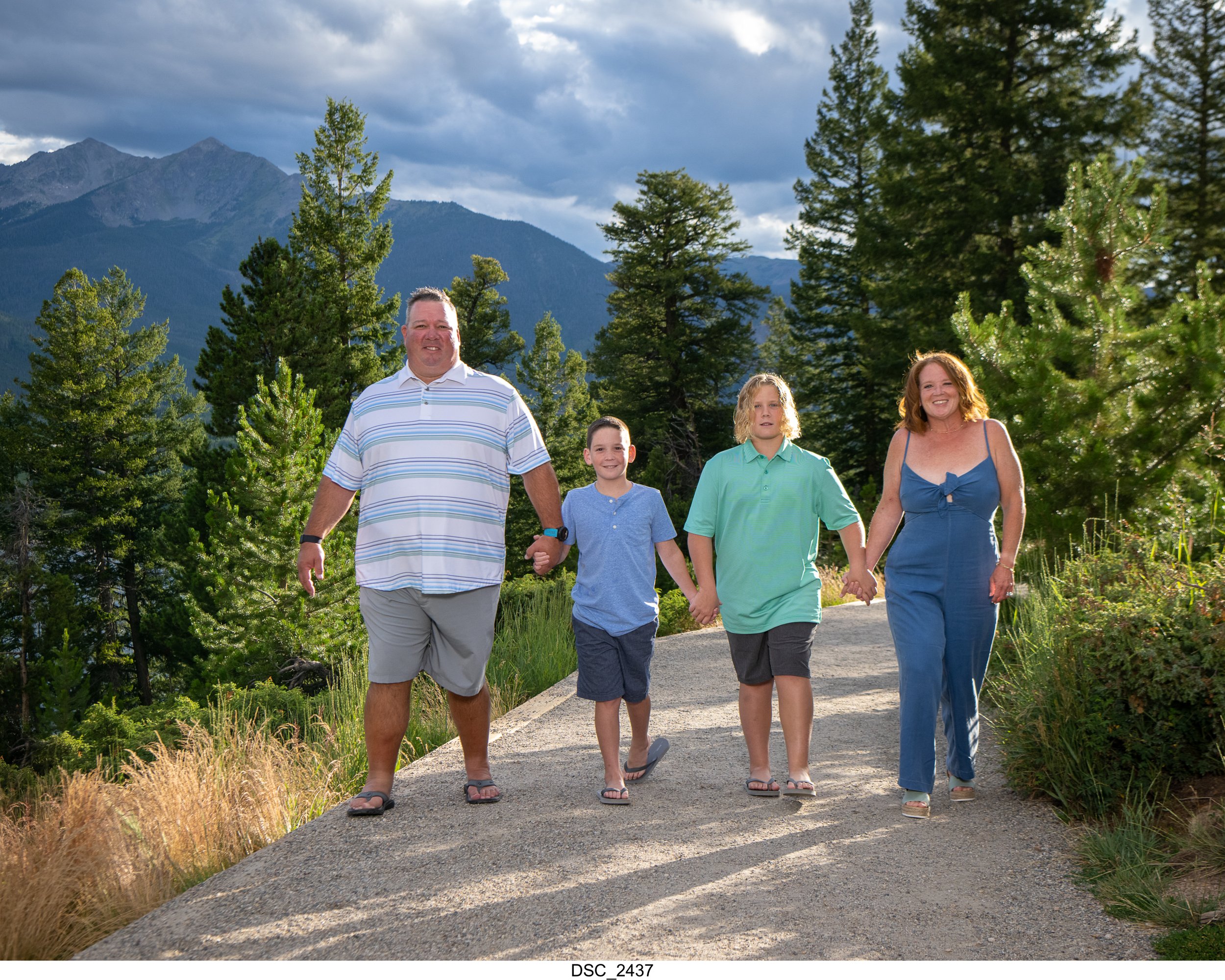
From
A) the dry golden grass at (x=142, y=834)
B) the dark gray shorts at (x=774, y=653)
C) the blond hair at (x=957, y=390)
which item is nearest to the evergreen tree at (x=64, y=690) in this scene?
the dry golden grass at (x=142, y=834)

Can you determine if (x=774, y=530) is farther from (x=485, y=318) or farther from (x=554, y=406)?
(x=485, y=318)

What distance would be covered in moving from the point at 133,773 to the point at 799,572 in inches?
129

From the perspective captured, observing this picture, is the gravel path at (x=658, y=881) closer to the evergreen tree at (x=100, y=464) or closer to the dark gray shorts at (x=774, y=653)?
the dark gray shorts at (x=774, y=653)

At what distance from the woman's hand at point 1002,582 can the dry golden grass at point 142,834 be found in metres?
3.20

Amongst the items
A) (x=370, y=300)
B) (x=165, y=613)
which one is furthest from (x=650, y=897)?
(x=165, y=613)

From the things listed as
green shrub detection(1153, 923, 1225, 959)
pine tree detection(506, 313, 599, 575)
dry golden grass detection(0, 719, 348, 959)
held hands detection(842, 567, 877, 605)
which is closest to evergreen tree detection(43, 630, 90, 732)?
pine tree detection(506, 313, 599, 575)

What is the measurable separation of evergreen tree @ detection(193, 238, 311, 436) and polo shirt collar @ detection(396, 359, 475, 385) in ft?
98.1

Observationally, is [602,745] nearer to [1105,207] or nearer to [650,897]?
[650,897]

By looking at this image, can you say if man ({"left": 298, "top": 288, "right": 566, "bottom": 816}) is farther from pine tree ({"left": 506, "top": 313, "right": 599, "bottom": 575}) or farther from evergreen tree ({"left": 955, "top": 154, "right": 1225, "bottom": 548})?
pine tree ({"left": 506, "top": 313, "right": 599, "bottom": 575})

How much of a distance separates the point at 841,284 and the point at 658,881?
36.0 metres

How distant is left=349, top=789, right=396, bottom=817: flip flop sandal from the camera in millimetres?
4211

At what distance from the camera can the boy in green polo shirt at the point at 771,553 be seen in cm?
427

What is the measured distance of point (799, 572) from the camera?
4277mm

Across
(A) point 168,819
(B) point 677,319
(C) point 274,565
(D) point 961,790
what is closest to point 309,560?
(A) point 168,819
